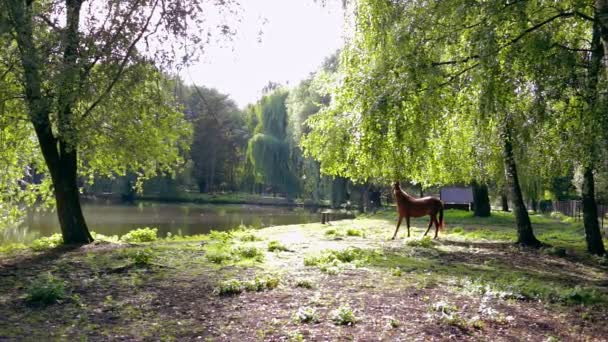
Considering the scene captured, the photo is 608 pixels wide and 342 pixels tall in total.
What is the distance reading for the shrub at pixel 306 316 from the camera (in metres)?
5.45

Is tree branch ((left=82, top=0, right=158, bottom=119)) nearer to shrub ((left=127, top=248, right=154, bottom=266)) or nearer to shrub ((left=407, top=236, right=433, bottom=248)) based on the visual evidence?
shrub ((left=127, top=248, right=154, bottom=266))

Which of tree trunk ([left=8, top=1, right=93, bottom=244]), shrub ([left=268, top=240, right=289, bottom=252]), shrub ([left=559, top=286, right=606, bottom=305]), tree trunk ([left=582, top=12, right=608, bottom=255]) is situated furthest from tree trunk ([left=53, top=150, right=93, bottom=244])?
tree trunk ([left=582, top=12, right=608, bottom=255])

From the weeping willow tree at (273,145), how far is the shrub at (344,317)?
1519 inches

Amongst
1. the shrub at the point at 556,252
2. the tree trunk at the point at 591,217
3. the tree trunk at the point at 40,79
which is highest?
the tree trunk at the point at 40,79

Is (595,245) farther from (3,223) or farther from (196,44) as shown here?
(3,223)

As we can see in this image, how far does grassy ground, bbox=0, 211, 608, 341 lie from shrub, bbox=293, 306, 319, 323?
15 millimetres

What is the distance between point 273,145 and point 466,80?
36.4 m

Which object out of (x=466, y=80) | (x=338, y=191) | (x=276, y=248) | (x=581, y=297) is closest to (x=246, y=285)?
(x=276, y=248)

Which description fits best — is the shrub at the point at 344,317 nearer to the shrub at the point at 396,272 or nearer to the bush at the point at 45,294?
the shrub at the point at 396,272

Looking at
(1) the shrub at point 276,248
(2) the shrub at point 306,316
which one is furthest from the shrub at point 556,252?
(2) the shrub at point 306,316

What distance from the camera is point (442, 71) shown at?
28.9 ft

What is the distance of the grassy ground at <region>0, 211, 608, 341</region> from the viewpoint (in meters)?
5.26

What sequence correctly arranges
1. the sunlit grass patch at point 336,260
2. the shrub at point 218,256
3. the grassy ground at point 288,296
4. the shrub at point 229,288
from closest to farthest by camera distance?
1. the grassy ground at point 288,296
2. the shrub at point 229,288
3. the sunlit grass patch at point 336,260
4. the shrub at point 218,256

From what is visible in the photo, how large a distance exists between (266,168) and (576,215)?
24.3m
